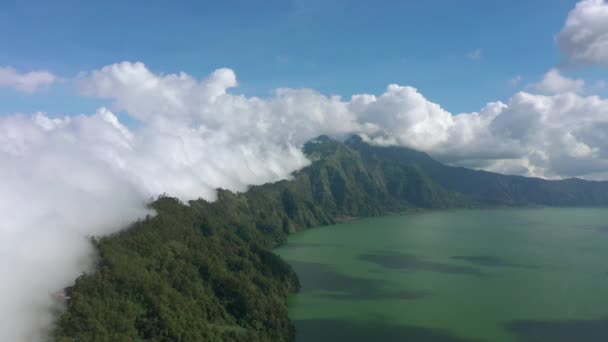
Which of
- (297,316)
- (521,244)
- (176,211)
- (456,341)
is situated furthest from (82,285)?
(521,244)

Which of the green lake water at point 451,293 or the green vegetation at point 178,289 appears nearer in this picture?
the green vegetation at point 178,289

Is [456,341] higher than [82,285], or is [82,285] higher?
[82,285]

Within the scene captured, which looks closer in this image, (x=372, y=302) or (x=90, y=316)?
(x=90, y=316)

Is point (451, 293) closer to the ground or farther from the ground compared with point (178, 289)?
closer to the ground

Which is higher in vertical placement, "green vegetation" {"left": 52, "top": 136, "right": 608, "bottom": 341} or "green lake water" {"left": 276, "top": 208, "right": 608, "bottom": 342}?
"green vegetation" {"left": 52, "top": 136, "right": 608, "bottom": 341}

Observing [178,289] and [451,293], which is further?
[451,293]

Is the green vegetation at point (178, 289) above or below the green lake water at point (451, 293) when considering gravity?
above

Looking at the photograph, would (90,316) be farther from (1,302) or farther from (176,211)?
(176,211)

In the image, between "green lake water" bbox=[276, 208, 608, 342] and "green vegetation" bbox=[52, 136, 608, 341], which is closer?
"green vegetation" bbox=[52, 136, 608, 341]
